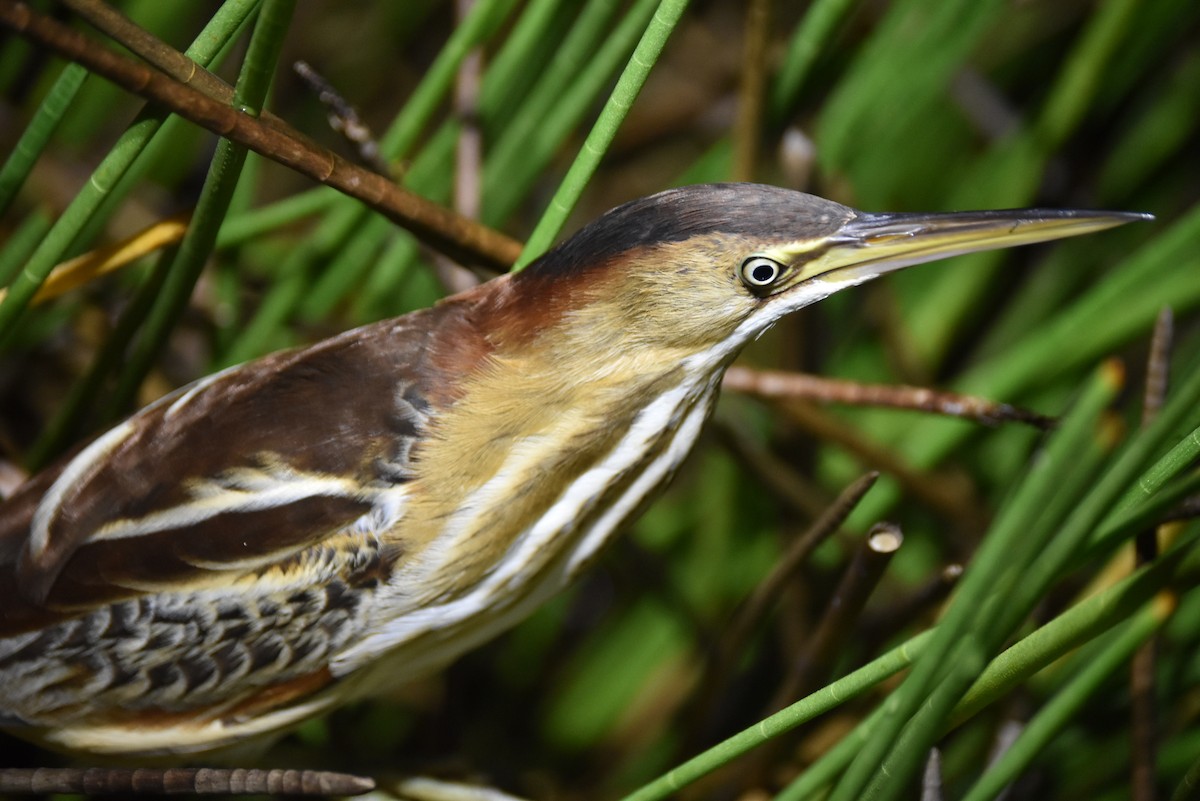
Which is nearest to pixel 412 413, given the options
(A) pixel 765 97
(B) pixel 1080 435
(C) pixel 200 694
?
(C) pixel 200 694

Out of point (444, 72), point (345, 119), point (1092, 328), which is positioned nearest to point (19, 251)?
point (345, 119)

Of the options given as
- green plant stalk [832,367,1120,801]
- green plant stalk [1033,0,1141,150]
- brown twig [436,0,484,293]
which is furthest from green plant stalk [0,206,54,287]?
green plant stalk [1033,0,1141,150]

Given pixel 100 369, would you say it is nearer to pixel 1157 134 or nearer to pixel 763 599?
→ pixel 763 599

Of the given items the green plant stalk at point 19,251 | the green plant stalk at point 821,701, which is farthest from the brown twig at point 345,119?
the green plant stalk at point 821,701

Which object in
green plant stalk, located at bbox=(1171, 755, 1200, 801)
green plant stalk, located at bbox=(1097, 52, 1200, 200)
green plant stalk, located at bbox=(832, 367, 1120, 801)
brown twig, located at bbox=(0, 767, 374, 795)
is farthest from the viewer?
green plant stalk, located at bbox=(1097, 52, 1200, 200)

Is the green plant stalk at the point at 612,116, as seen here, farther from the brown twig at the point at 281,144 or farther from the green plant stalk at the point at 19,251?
the green plant stalk at the point at 19,251

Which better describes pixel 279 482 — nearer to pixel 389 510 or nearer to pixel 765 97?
pixel 389 510

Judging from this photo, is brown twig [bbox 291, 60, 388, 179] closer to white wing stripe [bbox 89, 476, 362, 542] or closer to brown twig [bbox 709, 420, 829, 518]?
white wing stripe [bbox 89, 476, 362, 542]

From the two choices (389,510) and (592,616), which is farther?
(592,616)
